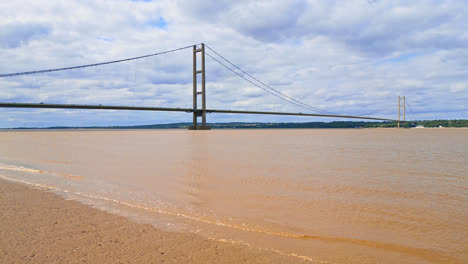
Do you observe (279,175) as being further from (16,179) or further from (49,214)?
(16,179)

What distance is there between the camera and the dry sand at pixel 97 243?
2.04 metres

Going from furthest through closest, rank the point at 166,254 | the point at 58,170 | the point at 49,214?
the point at 58,170 < the point at 49,214 < the point at 166,254

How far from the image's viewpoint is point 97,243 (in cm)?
229

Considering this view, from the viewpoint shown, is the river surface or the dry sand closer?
the dry sand

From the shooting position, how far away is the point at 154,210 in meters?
3.28

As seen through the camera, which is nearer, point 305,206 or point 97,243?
point 97,243

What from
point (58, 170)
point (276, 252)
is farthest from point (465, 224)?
point (58, 170)

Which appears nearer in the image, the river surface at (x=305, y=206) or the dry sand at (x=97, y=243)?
the dry sand at (x=97, y=243)

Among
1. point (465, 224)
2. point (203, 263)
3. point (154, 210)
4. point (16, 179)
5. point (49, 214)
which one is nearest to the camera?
point (203, 263)

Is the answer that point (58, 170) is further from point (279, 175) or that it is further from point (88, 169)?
point (279, 175)

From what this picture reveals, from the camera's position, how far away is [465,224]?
8.98ft

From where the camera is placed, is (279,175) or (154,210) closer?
(154,210)

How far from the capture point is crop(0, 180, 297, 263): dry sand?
80.3 inches

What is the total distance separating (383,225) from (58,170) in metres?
6.52
